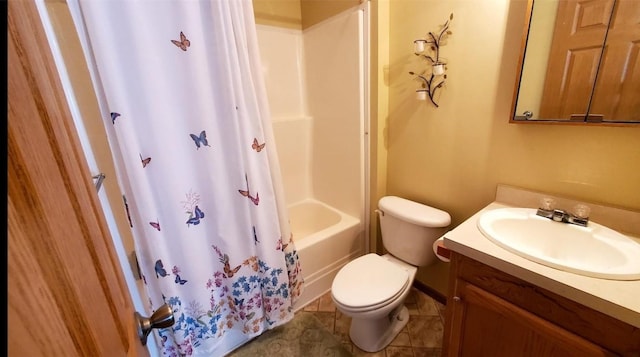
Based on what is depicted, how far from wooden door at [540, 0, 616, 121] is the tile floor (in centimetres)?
128

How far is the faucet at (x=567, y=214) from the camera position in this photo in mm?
1026

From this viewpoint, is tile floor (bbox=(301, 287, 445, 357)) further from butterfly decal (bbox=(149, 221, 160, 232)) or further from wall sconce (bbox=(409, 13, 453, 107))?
wall sconce (bbox=(409, 13, 453, 107))

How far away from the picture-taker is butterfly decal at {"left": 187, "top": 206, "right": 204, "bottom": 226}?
1.17m

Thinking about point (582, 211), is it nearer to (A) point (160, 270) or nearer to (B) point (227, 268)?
(B) point (227, 268)

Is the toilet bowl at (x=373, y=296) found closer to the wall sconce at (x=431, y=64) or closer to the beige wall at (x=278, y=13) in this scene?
the wall sconce at (x=431, y=64)

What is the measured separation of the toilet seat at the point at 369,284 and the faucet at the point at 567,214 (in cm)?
70

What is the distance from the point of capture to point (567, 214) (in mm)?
1056

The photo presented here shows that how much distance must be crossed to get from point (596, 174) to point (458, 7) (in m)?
0.95

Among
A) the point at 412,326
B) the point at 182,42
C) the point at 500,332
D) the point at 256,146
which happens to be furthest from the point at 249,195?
the point at 412,326

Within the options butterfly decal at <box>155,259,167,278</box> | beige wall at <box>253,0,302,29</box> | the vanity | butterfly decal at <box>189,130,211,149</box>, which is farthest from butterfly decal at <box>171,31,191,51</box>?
the vanity

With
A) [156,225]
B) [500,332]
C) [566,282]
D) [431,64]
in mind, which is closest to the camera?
[566,282]

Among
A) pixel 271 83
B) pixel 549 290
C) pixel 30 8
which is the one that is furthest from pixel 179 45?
pixel 549 290

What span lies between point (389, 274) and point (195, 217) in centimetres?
104

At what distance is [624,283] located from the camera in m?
0.75
